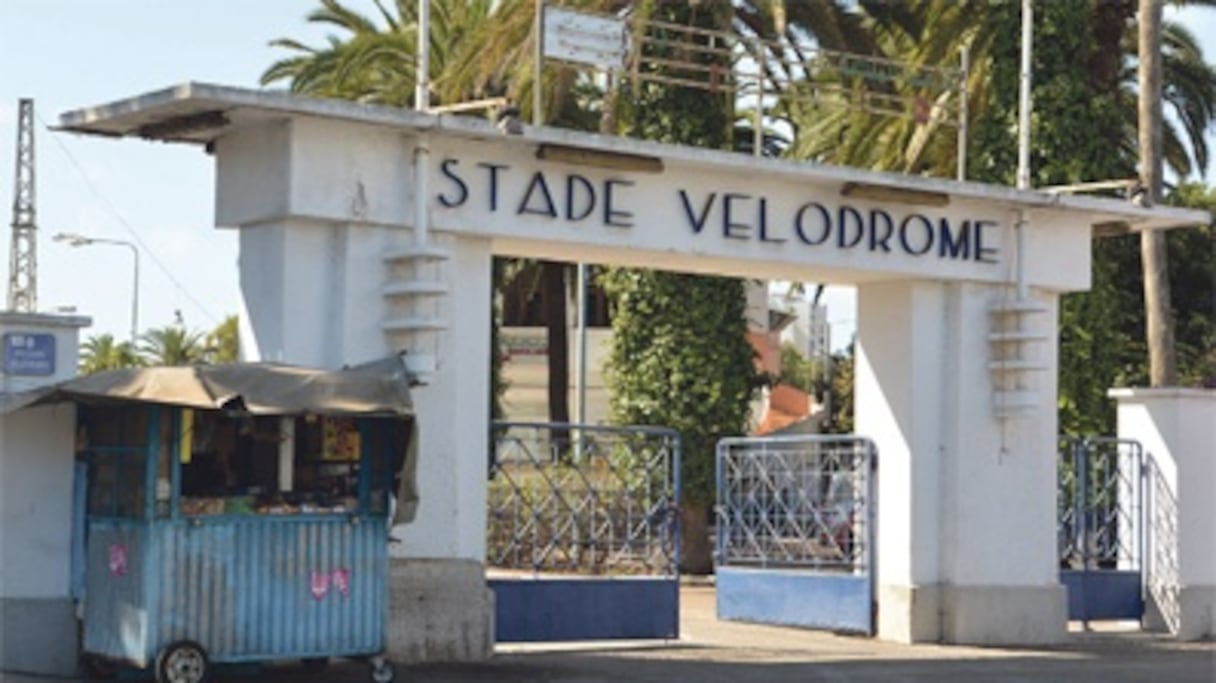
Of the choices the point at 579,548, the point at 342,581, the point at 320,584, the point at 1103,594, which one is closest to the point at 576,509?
the point at 579,548

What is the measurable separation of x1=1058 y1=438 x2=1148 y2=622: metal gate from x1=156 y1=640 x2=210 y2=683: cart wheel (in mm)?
10881

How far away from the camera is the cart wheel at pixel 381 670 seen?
1462 centimetres

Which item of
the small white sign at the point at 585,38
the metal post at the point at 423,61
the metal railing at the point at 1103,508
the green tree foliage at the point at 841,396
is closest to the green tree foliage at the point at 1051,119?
the metal railing at the point at 1103,508

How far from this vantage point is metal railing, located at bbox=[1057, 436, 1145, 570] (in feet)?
73.0

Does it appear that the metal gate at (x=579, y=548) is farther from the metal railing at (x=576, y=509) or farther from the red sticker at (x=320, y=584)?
the red sticker at (x=320, y=584)

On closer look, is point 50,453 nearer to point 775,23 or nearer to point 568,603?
point 568,603

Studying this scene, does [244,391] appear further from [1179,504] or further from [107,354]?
[107,354]

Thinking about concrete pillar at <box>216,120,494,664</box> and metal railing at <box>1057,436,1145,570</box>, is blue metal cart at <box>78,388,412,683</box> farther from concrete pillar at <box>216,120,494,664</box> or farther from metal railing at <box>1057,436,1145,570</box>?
metal railing at <box>1057,436,1145,570</box>

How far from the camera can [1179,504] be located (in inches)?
867

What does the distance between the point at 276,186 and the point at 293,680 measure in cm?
364

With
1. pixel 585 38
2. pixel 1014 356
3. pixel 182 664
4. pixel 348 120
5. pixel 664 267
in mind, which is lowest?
pixel 182 664

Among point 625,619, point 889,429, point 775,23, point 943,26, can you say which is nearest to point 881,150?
point 943,26

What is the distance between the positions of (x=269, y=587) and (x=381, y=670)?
3.52 feet

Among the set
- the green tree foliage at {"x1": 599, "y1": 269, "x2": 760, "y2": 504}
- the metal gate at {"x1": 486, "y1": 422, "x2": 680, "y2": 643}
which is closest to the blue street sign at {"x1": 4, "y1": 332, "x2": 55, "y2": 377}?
the metal gate at {"x1": 486, "y1": 422, "x2": 680, "y2": 643}
